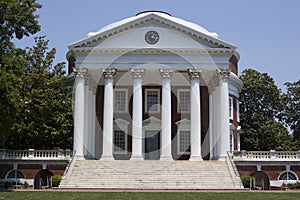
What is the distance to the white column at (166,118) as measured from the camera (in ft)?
127

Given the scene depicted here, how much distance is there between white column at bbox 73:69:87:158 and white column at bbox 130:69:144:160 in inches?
166

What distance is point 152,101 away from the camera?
46.2 metres

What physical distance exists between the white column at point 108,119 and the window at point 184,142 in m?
8.05

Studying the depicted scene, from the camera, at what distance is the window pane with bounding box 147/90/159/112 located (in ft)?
151

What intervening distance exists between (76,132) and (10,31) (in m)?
12.1

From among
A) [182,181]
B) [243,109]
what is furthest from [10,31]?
[243,109]

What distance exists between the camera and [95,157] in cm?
4366

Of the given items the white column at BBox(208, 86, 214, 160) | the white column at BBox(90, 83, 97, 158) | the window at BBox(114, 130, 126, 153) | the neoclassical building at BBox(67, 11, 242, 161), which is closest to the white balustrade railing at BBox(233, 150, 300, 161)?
the neoclassical building at BBox(67, 11, 242, 161)

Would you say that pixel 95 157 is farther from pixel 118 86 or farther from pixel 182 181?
pixel 182 181

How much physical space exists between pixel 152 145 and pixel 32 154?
1189cm

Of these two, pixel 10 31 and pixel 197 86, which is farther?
pixel 197 86

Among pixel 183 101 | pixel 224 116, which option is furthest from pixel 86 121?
pixel 224 116

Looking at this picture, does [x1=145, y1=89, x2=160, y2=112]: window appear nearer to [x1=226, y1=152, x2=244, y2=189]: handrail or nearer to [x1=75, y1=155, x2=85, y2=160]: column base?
[x1=75, y1=155, x2=85, y2=160]: column base

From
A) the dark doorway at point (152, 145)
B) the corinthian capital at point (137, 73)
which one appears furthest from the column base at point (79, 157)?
the corinthian capital at point (137, 73)
